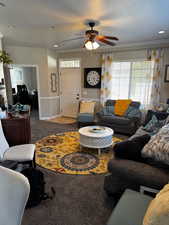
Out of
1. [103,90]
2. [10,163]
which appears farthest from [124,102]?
[10,163]

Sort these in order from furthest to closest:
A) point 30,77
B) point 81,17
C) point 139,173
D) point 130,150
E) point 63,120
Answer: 1. point 30,77
2. point 63,120
3. point 81,17
4. point 130,150
5. point 139,173

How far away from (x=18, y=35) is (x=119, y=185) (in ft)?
14.2

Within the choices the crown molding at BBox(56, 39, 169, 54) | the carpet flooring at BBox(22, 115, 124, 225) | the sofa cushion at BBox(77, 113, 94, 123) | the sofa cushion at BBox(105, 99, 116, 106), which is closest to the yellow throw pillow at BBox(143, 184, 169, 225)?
the carpet flooring at BBox(22, 115, 124, 225)

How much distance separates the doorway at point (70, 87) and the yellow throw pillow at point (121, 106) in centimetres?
186

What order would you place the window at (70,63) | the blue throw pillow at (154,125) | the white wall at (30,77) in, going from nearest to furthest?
the blue throw pillow at (154,125) → the window at (70,63) → the white wall at (30,77)

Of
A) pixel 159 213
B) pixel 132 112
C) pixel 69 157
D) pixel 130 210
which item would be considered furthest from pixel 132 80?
pixel 159 213

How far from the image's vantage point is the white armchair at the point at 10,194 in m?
1.00

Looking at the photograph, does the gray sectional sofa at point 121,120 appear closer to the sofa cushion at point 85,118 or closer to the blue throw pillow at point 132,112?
the blue throw pillow at point 132,112

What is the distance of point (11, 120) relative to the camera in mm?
2861

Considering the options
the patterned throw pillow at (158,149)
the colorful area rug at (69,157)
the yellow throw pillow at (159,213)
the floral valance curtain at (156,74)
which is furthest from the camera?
the floral valance curtain at (156,74)

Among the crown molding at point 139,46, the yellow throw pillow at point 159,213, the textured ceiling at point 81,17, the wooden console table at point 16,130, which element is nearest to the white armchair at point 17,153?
the wooden console table at point 16,130

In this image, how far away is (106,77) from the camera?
553cm

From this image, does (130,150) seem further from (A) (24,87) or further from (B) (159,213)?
(A) (24,87)

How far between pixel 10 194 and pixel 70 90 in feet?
18.5
